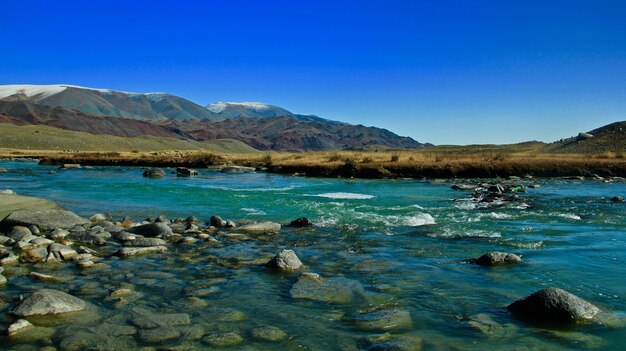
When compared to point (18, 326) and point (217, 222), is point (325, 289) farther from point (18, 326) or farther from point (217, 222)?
point (217, 222)

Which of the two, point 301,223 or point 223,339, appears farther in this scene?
point 301,223

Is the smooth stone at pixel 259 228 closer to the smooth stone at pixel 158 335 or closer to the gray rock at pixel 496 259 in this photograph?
the gray rock at pixel 496 259

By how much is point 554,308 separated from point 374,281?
3253 mm

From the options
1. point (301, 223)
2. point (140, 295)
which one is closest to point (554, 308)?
point (140, 295)

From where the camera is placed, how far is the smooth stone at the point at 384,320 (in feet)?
22.8

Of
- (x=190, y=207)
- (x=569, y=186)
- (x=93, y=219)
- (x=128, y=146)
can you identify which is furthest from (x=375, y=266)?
(x=128, y=146)

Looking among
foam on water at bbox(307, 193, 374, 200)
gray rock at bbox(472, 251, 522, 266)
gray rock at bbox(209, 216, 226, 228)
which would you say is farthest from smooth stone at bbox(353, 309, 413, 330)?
foam on water at bbox(307, 193, 374, 200)

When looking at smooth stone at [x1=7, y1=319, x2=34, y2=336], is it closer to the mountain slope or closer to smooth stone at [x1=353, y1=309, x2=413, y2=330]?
smooth stone at [x1=353, y1=309, x2=413, y2=330]

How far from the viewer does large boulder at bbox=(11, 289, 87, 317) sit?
7078mm

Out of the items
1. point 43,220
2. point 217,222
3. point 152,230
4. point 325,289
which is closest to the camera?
point 325,289

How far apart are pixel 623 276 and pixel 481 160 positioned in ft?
116

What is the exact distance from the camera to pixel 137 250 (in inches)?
460

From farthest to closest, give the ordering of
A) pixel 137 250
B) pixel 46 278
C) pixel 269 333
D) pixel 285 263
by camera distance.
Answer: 1. pixel 137 250
2. pixel 285 263
3. pixel 46 278
4. pixel 269 333

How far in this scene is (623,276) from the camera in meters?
9.84
